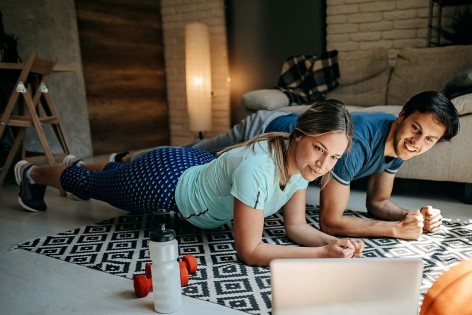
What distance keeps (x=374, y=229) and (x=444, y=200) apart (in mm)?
798

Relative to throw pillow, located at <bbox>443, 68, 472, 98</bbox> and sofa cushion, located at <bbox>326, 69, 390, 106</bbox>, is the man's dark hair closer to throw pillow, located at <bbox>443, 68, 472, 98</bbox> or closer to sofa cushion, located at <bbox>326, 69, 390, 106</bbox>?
throw pillow, located at <bbox>443, 68, 472, 98</bbox>

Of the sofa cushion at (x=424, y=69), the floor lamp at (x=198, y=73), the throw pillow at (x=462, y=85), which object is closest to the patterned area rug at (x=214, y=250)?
the throw pillow at (x=462, y=85)

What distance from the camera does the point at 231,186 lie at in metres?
1.40

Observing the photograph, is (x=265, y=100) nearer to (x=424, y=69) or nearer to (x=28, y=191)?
(x=424, y=69)

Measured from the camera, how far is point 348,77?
10.5 ft

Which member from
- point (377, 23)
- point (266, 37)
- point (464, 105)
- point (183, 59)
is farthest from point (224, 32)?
point (464, 105)

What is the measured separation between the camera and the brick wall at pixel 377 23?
3328 mm

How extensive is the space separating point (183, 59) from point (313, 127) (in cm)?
359

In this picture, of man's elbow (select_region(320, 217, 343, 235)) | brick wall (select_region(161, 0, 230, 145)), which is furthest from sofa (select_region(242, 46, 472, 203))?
brick wall (select_region(161, 0, 230, 145))

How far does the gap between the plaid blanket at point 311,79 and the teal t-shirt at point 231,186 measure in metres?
1.73

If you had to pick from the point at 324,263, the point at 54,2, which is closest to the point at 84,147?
the point at 54,2

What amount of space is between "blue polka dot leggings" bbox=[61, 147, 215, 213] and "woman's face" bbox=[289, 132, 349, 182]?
57cm

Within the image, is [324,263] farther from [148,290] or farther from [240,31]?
[240,31]

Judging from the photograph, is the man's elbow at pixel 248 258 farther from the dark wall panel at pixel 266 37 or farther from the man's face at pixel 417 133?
the dark wall panel at pixel 266 37
